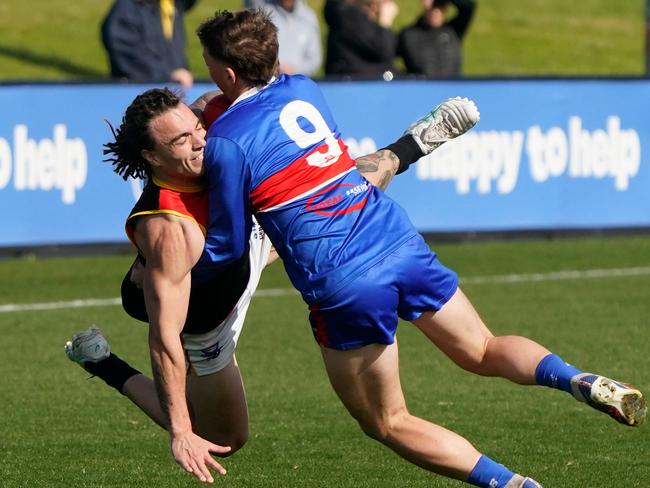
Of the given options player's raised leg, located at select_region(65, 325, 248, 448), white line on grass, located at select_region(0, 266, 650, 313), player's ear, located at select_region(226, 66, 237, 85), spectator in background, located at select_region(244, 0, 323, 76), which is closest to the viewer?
player's ear, located at select_region(226, 66, 237, 85)

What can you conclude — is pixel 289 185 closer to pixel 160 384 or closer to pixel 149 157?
pixel 149 157

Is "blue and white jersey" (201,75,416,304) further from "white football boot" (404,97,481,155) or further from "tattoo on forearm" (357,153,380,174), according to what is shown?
"white football boot" (404,97,481,155)

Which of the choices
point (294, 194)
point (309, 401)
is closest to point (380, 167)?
point (294, 194)

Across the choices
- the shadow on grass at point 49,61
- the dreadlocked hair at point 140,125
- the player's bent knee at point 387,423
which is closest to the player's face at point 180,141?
the dreadlocked hair at point 140,125

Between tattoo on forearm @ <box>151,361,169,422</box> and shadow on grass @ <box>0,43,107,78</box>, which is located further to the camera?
shadow on grass @ <box>0,43,107,78</box>

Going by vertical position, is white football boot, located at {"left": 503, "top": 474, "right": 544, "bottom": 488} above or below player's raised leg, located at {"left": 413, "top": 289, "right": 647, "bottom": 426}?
below

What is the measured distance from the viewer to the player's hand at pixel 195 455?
522 cm

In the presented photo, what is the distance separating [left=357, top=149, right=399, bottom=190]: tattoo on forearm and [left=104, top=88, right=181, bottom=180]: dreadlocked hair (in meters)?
0.99

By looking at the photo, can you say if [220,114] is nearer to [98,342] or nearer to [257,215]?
[257,215]

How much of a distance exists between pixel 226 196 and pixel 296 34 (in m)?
10.3

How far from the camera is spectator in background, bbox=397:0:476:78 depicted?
1703cm

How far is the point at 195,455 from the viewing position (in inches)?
207

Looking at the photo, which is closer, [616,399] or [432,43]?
[616,399]

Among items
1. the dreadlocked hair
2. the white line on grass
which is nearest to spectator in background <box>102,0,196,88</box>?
the white line on grass
